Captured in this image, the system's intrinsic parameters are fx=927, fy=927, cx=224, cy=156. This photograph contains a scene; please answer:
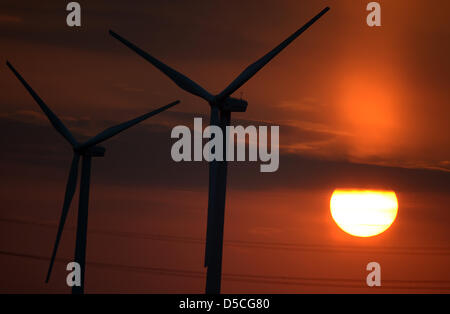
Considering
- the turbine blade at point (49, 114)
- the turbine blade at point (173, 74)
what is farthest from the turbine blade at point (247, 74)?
the turbine blade at point (49, 114)

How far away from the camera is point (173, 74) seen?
56.2 meters

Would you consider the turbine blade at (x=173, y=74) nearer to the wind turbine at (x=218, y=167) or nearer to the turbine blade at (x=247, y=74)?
the wind turbine at (x=218, y=167)

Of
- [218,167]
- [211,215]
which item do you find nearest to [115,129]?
[218,167]

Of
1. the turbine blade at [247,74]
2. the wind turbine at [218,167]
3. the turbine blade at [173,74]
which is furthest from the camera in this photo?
the turbine blade at [173,74]

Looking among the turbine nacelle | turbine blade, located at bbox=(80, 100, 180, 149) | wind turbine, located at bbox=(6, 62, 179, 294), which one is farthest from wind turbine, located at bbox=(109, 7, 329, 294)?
the turbine nacelle

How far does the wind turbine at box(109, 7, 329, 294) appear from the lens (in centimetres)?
5028

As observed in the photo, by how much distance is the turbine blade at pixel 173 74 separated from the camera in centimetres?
5531

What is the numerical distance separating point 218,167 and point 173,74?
25.4ft

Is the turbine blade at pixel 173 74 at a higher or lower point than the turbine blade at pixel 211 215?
higher

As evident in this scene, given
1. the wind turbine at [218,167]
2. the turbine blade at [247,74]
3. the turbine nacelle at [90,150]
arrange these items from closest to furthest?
the wind turbine at [218,167]
the turbine blade at [247,74]
the turbine nacelle at [90,150]
